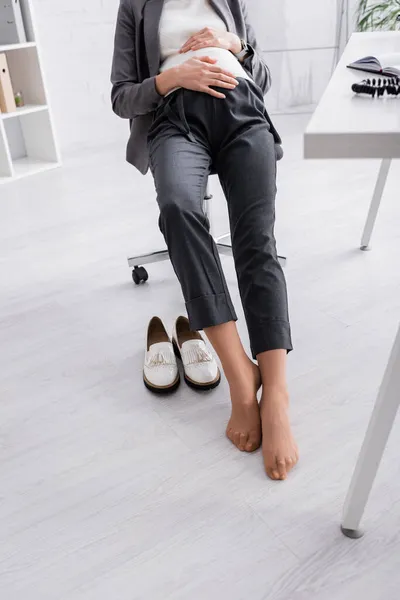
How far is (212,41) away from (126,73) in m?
0.24

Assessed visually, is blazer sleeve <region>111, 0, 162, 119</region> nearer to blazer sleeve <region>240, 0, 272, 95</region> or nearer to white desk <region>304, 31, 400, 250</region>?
blazer sleeve <region>240, 0, 272, 95</region>

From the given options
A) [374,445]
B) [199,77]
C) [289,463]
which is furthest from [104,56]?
[374,445]

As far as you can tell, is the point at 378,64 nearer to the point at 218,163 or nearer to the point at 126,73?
the point at 218,163

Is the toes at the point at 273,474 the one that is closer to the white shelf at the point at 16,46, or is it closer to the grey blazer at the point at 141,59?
the grey blazer at the point at 141,59

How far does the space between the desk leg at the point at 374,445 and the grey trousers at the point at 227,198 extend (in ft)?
1.02

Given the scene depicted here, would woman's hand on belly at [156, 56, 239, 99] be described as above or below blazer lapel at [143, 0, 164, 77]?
below

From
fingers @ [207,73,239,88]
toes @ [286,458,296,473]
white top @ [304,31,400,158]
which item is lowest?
toes @ [286,458,296,473]

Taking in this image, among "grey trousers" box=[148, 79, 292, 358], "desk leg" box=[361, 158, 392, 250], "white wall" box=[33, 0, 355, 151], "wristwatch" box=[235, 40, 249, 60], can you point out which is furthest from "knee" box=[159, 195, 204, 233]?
"white wall" box=[33, 0, 355, 151]

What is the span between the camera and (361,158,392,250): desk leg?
177 centimetres

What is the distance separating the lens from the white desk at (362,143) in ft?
2.35

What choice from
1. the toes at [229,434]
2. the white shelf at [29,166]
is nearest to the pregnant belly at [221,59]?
A: the toes at [229,434]

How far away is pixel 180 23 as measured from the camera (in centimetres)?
150

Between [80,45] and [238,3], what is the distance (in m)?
1.92

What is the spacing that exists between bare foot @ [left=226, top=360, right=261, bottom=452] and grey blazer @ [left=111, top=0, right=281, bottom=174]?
0.65 meters
